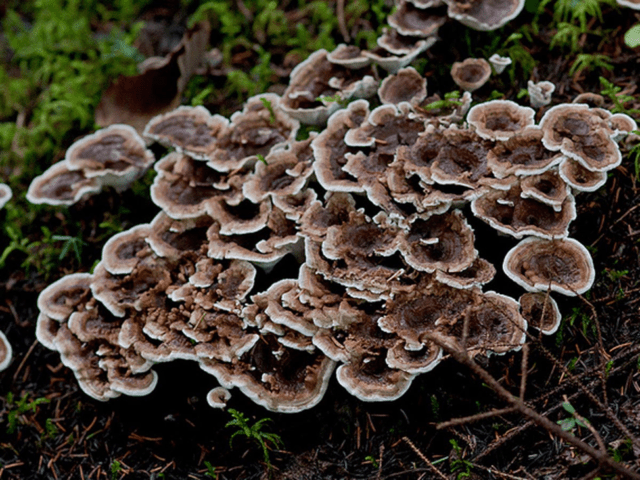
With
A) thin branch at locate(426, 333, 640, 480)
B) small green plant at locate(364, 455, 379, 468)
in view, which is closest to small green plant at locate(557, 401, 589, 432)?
thin branch at locate(426, 333, 640, 480)

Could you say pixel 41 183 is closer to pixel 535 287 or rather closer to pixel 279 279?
pixel 279 279

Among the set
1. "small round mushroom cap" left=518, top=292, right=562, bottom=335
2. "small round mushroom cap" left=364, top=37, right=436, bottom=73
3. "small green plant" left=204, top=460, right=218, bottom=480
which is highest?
"small round mushroom cap" left=364, top=37, right=436, bottom=73

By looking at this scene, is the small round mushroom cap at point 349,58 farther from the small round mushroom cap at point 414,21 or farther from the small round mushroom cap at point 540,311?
the small round mushroom cap at point 540,311

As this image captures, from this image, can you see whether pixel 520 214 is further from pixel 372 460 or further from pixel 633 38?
pixel 372 460

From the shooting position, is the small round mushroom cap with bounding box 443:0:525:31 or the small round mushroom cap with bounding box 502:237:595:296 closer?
the small round mushroom cap with bounding box 502:237:595:296

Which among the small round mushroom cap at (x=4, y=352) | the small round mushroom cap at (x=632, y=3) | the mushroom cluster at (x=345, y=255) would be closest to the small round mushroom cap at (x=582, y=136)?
the mushroom cluster at (x=345, y=255)

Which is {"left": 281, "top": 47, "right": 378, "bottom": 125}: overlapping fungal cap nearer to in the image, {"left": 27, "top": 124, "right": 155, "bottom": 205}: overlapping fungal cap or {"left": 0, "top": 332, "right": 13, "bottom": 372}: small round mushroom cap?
{"left": 27, "top": 124, "right": 155, "bottom": 205}: overlapping fungal cap
